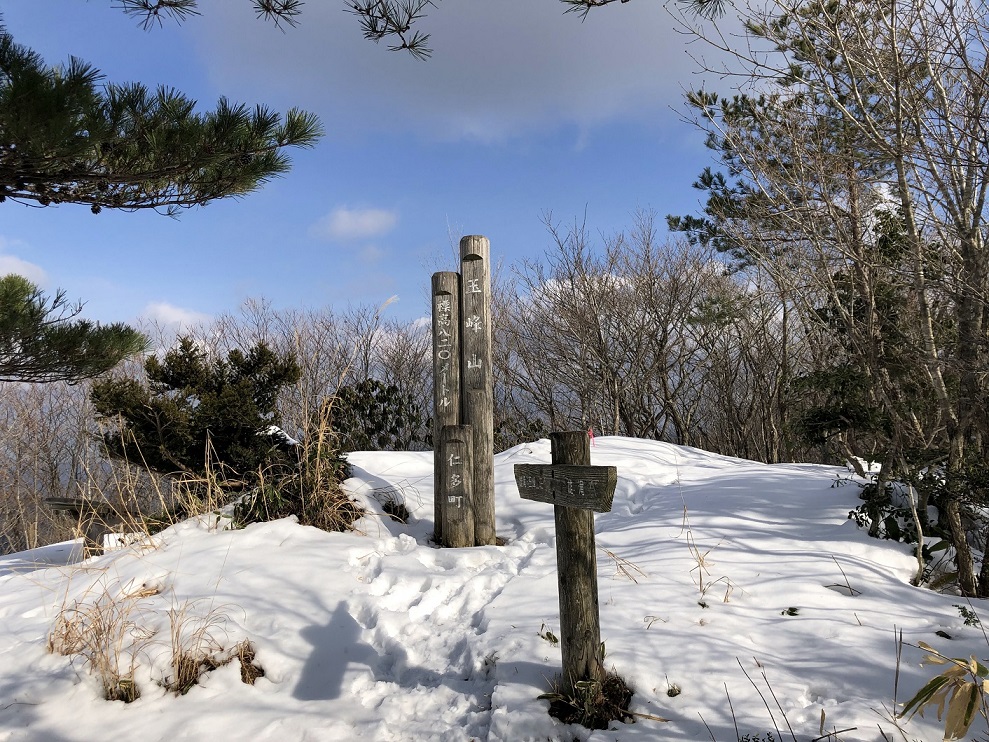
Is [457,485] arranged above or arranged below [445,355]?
below

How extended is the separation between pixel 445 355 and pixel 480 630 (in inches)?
89.2

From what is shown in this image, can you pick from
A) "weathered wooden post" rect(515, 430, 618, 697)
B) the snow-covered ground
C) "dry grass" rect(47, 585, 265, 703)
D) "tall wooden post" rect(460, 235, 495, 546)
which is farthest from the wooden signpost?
"weathered wooden post" rect(515, 430, 618, 697)

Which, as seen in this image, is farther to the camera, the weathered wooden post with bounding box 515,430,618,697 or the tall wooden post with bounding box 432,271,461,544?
the tall wooden post with bounding box 432,271,461,544

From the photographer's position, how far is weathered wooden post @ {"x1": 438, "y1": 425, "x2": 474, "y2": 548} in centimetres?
461

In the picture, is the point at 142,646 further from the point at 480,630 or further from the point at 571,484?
the point at 571,484

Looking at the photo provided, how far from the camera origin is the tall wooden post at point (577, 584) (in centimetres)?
244

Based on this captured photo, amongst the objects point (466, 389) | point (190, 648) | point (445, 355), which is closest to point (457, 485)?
point (466, 389)

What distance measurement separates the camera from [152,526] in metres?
4.81

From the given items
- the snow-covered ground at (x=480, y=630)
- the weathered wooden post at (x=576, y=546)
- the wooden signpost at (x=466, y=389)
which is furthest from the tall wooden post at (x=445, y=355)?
the weathered wooden post at (x=576, y=546)

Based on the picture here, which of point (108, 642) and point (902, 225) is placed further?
point (902, 225)

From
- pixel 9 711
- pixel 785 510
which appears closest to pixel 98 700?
pixel 9 711

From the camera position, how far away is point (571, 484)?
2.45m

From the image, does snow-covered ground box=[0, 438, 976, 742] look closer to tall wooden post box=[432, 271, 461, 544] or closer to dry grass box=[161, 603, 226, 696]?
dry grass box=[161, 603, 226, 696]

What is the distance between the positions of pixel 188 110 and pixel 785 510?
18.9ft
